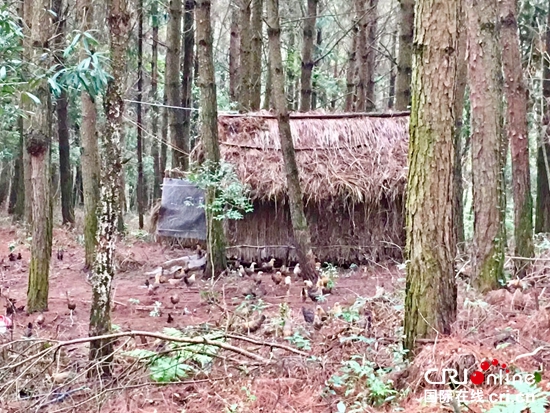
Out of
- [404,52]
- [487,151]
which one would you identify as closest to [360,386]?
[487,151]

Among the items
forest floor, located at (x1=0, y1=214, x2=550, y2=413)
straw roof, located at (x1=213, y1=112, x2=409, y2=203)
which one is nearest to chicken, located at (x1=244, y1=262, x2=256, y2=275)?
straw roof, located at (x1=213, y1=112, x2=409, y2=203)

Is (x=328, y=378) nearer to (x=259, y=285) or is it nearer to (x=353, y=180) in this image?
(x=259, y=285)

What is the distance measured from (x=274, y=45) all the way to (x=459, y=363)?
4971 mm

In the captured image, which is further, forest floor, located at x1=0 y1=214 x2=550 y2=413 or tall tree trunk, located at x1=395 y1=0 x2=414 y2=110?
tall tree trunk, located at x1=395 y1=0 x2=414 y2=110

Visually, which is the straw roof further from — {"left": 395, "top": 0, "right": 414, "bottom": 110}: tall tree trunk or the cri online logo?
the cri online logo

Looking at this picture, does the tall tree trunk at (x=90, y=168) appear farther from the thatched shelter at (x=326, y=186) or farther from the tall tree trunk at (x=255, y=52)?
the tall tree trunk at (x=255, y=52)

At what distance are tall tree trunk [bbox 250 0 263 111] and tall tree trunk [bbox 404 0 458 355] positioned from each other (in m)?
7.93

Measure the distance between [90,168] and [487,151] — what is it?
5.81 m

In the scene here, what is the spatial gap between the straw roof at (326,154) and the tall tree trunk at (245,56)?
1.15 meters

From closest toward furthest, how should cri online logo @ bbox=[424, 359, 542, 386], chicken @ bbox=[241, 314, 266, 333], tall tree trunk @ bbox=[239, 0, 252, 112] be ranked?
cri online logo @ bbox=[424, 359, 542, 386] → chicken @ bbox=[241, 314, 266, 333] → tall tree trunk @ bbox=[239, 0, 252, 112]

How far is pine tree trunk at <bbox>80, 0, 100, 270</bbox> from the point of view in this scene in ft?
27.5

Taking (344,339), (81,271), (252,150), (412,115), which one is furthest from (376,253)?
(412,115)

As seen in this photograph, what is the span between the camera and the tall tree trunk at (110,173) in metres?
4.08

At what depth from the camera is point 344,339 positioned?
4.16 meters
